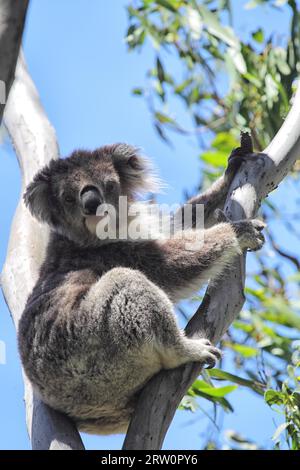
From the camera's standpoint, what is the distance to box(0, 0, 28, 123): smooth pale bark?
2023mm

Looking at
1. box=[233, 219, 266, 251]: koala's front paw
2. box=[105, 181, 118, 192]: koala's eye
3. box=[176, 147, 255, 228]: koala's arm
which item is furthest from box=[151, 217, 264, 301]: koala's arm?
box=[105, 181, 118, 192]: koala's eye

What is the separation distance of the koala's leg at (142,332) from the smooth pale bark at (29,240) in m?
0.37

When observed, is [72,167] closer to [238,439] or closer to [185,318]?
[185,318]

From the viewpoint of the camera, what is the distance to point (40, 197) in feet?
12.6

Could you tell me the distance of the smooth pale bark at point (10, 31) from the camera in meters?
2.02

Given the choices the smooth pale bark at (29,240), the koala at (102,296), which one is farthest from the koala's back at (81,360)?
the smooth pale bark at (29,240)

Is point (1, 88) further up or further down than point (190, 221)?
further up

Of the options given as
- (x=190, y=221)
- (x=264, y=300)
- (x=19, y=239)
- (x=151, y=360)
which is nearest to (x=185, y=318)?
(x=264, y=300)

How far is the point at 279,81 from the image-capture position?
5309mm

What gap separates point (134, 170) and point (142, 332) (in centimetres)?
133

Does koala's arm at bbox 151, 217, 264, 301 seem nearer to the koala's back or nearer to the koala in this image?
the koala

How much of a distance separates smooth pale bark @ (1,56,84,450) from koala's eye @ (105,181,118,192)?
1.44 ft

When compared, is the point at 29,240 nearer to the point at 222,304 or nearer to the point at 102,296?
the point at 102,296
